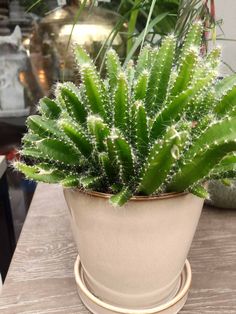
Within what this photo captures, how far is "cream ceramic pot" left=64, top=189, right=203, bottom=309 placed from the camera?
0.38 m

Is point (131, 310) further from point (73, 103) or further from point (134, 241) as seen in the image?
point (73, 103)

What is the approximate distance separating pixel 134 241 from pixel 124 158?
3.8 inches

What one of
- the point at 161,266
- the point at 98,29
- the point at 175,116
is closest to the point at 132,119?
the point at 175,116

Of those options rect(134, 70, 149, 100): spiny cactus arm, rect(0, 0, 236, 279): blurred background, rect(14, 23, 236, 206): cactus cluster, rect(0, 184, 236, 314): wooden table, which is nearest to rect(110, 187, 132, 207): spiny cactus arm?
rect(14, 23, 236, 206): cactus cluster

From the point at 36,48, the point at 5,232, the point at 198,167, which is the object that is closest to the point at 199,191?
the point at 198,167

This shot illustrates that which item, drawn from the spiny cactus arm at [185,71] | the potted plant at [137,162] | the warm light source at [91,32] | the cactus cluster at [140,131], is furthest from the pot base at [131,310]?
the warm light source at [91,32]

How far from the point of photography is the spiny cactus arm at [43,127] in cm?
41

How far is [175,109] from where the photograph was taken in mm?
363

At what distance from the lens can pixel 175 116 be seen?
37 cm

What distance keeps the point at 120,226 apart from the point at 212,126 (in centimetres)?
14

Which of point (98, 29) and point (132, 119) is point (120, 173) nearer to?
point (132, 119)

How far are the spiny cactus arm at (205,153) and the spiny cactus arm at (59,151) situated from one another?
4.3 inches

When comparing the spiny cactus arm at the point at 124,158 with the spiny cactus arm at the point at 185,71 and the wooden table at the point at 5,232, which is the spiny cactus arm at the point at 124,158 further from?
the wooden table at the point at 5,232

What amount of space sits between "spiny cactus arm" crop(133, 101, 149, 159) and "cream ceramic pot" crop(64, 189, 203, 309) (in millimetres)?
51
